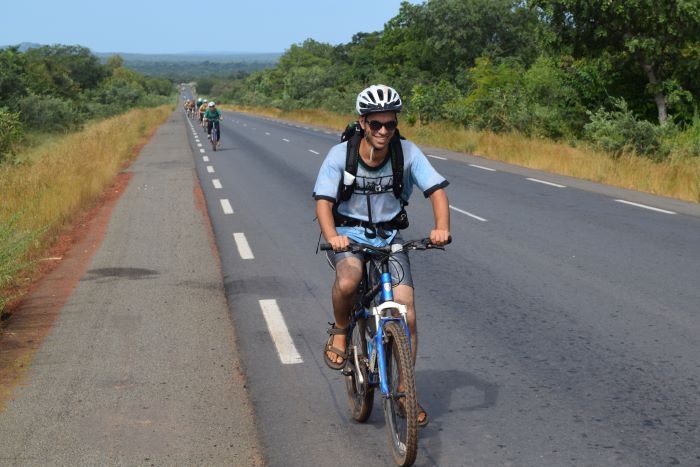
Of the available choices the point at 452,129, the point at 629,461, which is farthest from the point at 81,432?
the point at 452,129

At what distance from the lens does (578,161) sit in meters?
20.8

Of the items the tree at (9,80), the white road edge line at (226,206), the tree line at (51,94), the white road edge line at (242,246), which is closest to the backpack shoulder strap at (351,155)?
the white road edge line at (242,246)

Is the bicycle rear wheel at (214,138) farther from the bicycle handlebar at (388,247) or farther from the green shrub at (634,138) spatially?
the bicycle handlebar at (388,247)

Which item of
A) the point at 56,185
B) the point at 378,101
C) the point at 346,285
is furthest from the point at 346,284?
the point at 56,185

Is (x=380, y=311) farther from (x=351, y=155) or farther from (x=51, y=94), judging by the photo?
(x=51, y=94)

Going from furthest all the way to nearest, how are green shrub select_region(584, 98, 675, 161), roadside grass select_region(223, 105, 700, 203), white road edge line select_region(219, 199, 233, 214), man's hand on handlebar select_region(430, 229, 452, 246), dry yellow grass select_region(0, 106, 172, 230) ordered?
green shrub select_region(584, 98, 675, 161)
roadside grass select_region(223, 105, 700, 203)
white road edge line select_region(219, 199, 233, 214)
dry yellow grass select_region(0, 106, 172, 230)
man's hand on handlebar select_region(430, 229, 452, 246)

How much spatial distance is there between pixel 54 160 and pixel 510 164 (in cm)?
1117

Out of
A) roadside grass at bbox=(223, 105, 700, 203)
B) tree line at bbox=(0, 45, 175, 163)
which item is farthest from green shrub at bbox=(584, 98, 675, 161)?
tree line at bbox=(0, 45, 175, 163)

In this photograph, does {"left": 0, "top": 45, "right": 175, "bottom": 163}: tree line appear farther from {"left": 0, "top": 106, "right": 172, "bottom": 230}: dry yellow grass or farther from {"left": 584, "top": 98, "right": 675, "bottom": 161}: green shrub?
{"left": 584, "top": 98, "right": 675, "bottom": 161}: green shrub

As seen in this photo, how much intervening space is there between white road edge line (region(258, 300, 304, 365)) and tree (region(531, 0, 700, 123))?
18.2 m

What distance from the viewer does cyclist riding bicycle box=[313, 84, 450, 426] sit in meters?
4.56

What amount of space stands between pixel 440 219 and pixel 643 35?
74.5 feet

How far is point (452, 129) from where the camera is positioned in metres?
32.8

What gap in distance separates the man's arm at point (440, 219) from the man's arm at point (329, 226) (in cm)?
44
